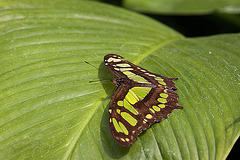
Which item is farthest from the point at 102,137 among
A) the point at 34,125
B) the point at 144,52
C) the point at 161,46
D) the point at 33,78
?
the point at 161,46

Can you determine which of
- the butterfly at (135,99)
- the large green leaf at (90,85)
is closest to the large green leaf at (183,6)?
the large green leaf at (90,85)

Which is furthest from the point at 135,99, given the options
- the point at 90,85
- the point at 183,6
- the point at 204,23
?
the point at 204,23

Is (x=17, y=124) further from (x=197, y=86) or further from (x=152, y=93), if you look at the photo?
(x=197, y=86)

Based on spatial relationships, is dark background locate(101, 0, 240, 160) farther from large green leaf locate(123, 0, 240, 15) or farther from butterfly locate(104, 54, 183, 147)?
butterfly locate(104, 54, 183, 147)

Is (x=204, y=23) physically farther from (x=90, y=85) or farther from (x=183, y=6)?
(x=90, y=85)

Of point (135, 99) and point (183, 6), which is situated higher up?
point (183, 6)

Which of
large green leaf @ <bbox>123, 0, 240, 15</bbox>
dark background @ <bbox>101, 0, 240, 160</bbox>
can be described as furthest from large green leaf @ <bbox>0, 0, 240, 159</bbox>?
dark background @ <bbox>101, 0, 240, 160</bbox>
